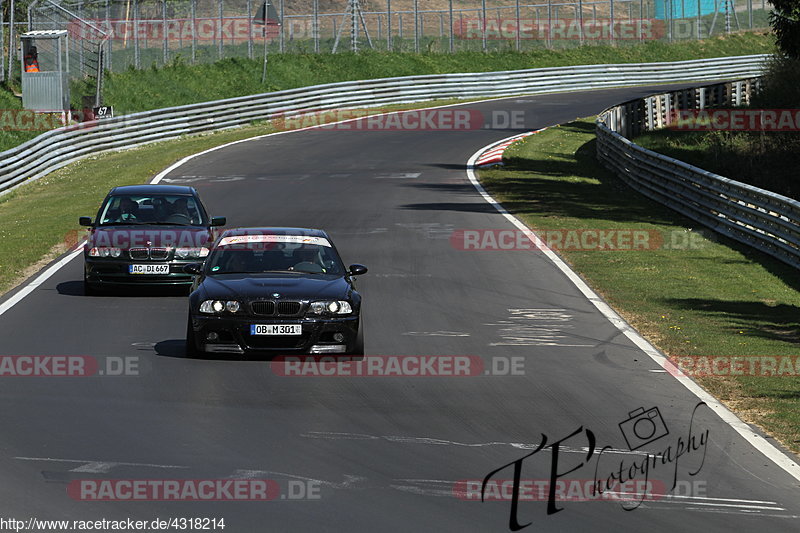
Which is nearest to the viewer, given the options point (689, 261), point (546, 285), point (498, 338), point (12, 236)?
point (498, 338)

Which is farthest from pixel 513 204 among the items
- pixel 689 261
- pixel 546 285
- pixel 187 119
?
pixel 187 119

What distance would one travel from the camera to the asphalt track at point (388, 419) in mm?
8391

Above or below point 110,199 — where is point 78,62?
above

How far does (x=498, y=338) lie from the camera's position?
1513cm

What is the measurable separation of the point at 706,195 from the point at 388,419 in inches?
665

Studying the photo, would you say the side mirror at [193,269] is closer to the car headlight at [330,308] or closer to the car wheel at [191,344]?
the car wheel at [191,344]

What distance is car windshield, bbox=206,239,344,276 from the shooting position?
584 inches

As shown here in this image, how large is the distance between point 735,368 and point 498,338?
9.20ft

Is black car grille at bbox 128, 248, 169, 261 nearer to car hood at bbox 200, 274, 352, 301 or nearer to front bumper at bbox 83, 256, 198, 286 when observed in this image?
front bumper at bbox 83, 256, 198, 286

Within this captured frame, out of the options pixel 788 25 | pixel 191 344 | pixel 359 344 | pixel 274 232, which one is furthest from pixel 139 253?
pixel 788 25

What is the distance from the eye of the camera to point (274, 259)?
49.2ft

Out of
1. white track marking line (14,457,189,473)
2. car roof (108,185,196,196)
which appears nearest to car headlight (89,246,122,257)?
car roof (108,185,196,196)

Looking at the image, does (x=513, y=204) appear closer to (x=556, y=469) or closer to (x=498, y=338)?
(x=498, y=338)

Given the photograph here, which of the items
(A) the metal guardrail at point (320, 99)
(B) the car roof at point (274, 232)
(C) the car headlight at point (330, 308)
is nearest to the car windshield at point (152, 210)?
(B) the car roof at point (274, 232)
